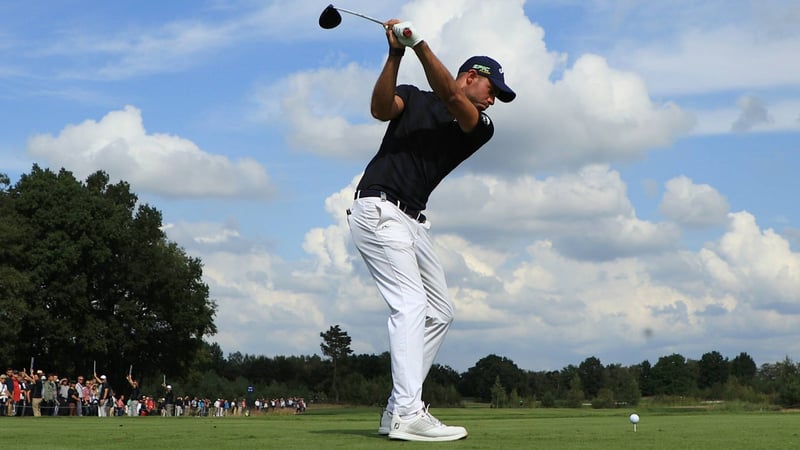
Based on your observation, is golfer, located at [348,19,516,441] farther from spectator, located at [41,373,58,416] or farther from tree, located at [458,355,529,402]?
tree, located at [458,355,529,402]

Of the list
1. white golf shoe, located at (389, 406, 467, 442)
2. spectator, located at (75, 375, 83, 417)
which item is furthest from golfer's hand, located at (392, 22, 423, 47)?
spectator, located at (75, 375, 83, 417)

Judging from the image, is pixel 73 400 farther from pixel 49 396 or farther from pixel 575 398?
pixel 575 398

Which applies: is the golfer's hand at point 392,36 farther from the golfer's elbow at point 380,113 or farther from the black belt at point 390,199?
the black belt at point 390,199

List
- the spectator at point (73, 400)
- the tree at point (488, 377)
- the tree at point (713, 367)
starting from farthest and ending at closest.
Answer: the tree at point (488, 377) → the tree at point (713, 367) → the spectator at point (73, 400)

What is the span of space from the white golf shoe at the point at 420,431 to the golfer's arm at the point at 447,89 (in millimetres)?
2250

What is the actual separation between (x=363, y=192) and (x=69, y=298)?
57363 millimetres

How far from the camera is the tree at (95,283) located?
5991cm

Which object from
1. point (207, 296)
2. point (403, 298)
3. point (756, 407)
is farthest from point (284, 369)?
point (403, 298)

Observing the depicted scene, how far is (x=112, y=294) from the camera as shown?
220 feet

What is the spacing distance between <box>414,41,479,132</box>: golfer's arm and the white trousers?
0.90 metres

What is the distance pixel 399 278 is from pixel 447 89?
5.13 ft

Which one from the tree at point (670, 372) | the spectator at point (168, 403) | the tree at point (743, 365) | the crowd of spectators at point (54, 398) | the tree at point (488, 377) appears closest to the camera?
the crowd of spectators at point (54, 398)

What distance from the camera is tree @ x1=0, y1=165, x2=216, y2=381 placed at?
59.9m

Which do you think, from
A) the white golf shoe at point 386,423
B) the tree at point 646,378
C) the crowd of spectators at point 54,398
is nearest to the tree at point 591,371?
the tree at point 646,378
